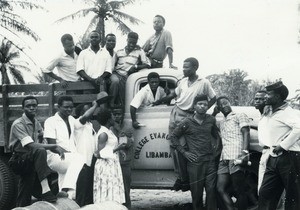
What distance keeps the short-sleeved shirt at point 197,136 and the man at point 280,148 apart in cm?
87

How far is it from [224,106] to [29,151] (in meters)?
2.55

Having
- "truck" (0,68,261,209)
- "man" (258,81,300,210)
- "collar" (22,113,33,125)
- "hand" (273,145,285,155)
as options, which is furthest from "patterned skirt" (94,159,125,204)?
"hand" (273,145,285,155)

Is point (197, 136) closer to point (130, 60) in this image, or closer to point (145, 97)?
point (145, 97)

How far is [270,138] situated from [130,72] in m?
2.61

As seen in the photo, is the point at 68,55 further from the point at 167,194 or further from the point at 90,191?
the point at 167,194

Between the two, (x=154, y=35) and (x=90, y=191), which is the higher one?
(x=154, y=35)

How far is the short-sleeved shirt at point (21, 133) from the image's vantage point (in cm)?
603

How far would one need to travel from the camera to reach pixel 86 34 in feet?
79.1

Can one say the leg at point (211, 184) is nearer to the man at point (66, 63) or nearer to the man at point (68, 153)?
the man at point (68, 153)

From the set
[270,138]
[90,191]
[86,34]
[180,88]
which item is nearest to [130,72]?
[180,88]

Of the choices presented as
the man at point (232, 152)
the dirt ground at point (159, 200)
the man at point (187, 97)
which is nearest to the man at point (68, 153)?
the man at point (187, 97)

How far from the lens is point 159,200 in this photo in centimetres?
905

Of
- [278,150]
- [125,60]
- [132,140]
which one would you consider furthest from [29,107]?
[278,150]

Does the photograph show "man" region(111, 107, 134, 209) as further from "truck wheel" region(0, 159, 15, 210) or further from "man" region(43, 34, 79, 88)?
"truck wheel" region(0, 159, 15, 210)
